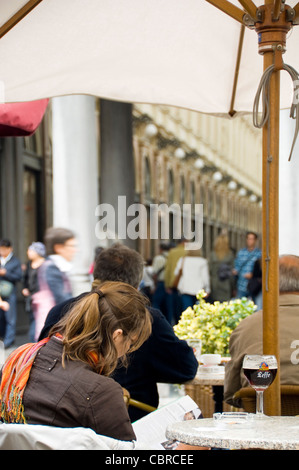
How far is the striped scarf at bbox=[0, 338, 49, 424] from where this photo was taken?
245cm

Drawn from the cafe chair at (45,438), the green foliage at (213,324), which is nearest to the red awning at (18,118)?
the green foliage at (213,324)

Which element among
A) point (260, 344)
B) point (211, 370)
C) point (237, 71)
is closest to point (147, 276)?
point (211, 370)

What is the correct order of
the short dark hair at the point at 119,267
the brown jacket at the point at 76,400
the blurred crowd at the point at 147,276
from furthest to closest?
the blurred crowd at the point at 147,276 < the short dark hair at the point at 119,267 < the brown jacket at the point at 76,400

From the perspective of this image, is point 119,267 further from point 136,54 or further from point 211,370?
point 136,54

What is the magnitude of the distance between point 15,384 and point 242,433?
0.67 metres

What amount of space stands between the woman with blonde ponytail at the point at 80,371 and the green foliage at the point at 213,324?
2.63m

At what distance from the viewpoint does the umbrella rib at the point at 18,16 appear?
400 cm

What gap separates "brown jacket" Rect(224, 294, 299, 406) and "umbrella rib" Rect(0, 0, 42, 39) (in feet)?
5.63

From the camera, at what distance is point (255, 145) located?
114 ft

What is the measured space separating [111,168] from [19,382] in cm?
1277

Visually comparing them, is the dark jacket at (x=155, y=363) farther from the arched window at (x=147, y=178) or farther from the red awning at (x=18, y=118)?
the arched window at (x=147, y=178)

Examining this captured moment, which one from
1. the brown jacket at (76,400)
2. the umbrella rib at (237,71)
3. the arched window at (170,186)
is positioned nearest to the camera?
the brown jacket at (76,400)

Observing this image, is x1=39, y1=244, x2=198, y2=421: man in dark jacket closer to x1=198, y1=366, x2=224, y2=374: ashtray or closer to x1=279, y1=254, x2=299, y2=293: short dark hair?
x1=198, y1=366, x2=224, y2=374: ashtray

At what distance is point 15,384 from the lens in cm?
247
